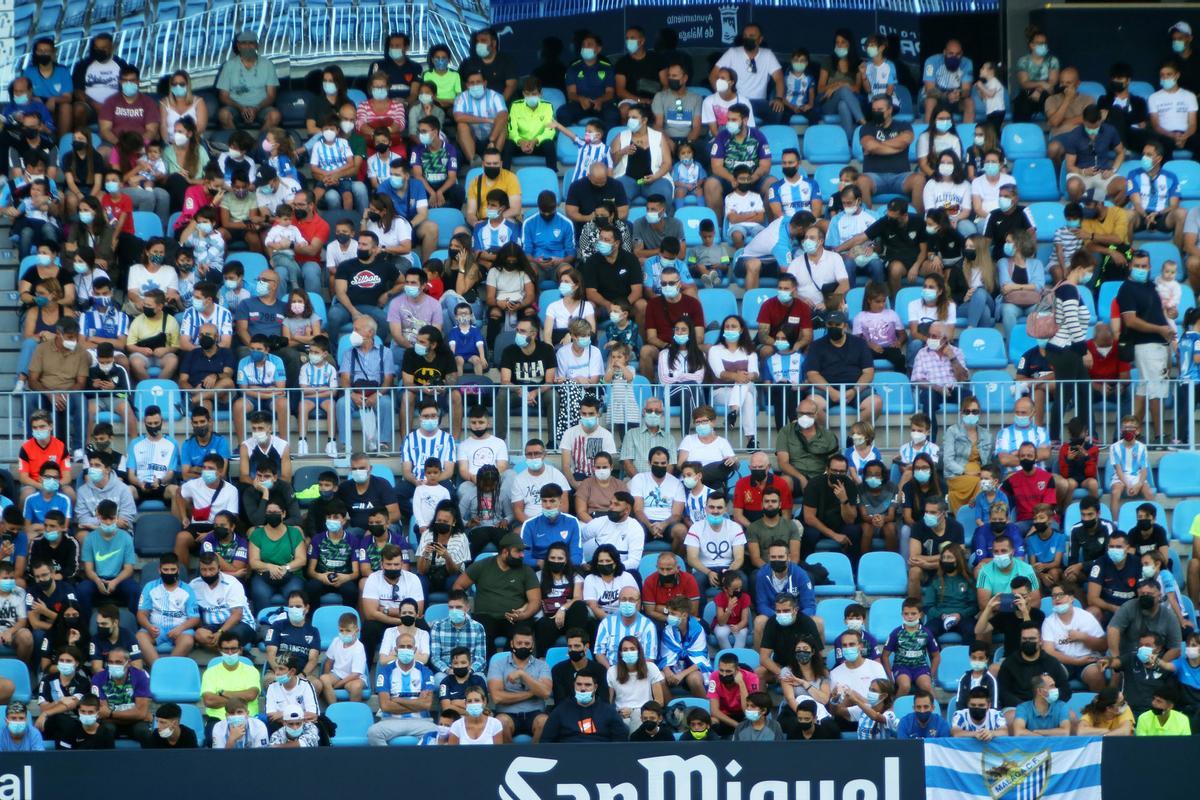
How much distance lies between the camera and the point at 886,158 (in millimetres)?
22000

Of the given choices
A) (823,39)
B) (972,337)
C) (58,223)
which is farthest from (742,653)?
(823,39)

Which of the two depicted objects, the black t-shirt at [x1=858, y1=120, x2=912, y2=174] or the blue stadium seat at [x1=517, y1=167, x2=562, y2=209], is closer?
the blue stadium seat at [x1=517, y1=167, x2=562, y2=209]

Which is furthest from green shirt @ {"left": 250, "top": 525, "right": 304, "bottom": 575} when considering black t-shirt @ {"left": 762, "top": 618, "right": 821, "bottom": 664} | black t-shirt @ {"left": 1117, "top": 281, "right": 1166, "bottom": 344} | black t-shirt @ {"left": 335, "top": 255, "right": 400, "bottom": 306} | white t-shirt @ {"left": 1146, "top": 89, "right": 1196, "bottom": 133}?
white t-shirt @ {"left": 1146, "top": 89, "right": 1196, "bottom": 133}

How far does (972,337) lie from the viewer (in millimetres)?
19828

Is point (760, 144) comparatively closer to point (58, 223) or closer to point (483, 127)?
point (483, 127)

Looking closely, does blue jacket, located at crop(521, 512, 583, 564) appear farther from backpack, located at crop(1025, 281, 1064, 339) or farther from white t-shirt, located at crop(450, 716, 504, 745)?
backpack, located at crop(1025, 281, 1064, 339)

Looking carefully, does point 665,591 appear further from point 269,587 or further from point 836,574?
point 269,587

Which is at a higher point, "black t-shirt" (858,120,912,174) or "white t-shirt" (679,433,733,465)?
"black t-shirt" (858,120,912,174)

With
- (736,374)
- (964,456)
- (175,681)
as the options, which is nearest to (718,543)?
(736,374)

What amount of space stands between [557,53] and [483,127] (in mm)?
1984

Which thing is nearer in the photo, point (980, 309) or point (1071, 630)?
point (1071, 630)

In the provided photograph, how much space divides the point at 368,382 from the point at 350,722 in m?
3.70

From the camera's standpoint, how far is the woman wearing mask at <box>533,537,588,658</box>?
17125 mm

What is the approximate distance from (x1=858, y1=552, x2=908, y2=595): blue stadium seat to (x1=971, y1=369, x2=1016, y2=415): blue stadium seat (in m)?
2.03
